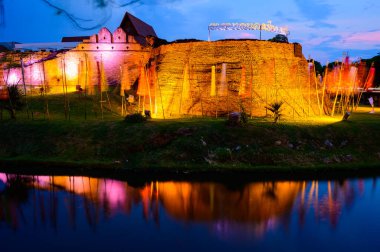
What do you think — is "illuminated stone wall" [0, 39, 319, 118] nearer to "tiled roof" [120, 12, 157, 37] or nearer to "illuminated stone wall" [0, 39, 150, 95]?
"illuminated stone wall" [0, 39, 150, 95]

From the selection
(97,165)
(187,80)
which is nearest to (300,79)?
(187,80)

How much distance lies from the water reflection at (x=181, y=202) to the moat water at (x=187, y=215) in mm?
31

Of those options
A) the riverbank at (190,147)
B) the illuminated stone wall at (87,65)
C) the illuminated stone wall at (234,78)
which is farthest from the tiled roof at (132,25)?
the riverbank at (190,147)

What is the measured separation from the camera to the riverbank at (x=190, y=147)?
1666cm

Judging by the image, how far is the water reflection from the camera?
10961mm

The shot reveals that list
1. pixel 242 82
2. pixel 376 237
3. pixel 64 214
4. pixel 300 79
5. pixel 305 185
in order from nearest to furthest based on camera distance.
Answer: pixel 376 237
pixel 64 214
pixel 305 185
pixel 242 82
pixel 300 79

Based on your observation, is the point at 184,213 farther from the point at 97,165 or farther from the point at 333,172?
the point at 333,172

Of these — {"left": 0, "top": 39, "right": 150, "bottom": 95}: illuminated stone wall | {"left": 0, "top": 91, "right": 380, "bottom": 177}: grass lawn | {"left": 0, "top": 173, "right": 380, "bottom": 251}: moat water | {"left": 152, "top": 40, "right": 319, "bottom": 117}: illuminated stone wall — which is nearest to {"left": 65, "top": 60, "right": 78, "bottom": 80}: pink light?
{"left": 0, "top": 39, "right": 150, "bottom": 95}: illuminated stone wall

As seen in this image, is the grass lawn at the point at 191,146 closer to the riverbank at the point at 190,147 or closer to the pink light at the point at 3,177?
the riverbank at the point at 190,147

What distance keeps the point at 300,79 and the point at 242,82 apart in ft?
17.3

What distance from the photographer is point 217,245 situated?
9.35 meters

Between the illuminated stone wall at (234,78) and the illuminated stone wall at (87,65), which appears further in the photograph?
the illuminated stone wall at (87,65)

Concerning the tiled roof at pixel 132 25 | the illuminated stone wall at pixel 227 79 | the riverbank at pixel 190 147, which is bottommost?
the riverbank at pixel 190 147

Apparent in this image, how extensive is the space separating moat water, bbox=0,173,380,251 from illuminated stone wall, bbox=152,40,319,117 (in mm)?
9459
